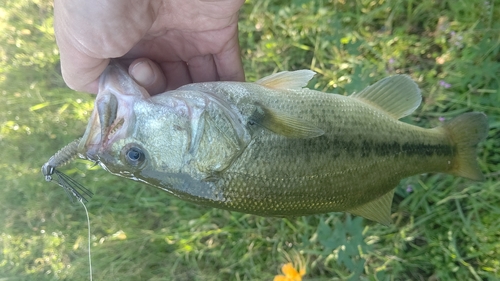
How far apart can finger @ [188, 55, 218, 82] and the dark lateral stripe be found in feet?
3.26

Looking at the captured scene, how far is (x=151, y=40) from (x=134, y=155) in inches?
36.5

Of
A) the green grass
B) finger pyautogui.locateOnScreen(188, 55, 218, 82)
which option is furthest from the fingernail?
the green grass

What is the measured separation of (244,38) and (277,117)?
2.22 m

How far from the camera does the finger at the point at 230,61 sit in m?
2.48

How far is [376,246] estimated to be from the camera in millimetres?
3166

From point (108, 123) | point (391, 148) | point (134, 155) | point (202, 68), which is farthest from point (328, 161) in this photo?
point (202, 68)

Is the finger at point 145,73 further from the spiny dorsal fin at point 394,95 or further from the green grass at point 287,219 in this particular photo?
the green grass at point 287,219

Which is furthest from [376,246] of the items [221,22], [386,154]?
[221,22]

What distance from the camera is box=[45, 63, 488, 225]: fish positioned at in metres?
1.70

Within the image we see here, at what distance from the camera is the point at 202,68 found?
Answer: 254 cm

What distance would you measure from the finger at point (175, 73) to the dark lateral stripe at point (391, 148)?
1067mm

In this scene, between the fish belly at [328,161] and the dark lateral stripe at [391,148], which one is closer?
the fish belly at [328,161]

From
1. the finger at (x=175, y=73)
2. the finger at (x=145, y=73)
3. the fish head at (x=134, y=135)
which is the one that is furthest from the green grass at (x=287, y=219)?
the fish head at (x=134, y=135)

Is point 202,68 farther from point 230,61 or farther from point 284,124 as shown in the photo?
point 284,124
